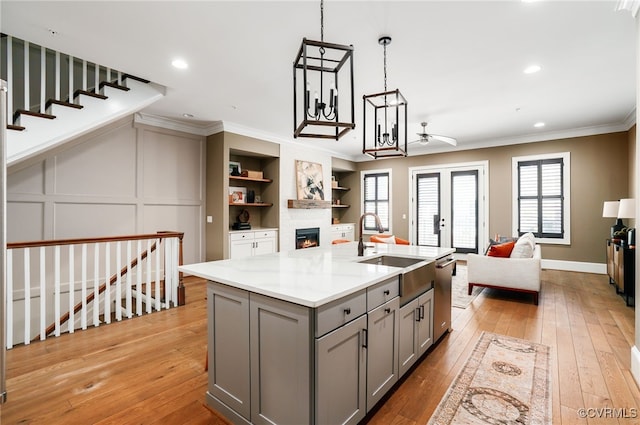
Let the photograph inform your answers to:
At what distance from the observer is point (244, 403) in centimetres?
175

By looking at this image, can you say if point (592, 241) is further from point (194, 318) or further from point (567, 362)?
point (194, 318)

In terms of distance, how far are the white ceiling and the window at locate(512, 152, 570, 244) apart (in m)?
1.55

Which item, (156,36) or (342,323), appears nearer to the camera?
(342,323)

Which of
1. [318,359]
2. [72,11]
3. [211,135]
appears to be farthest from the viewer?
[211,135]

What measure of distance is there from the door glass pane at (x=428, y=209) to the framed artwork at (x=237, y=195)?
4.38 metres

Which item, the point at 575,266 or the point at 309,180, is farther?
the point at 309,180

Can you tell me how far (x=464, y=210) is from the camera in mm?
7184

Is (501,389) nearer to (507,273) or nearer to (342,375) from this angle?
(342,375)

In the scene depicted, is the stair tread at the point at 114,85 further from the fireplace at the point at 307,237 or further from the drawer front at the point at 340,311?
the fireplace at the point at 307,237

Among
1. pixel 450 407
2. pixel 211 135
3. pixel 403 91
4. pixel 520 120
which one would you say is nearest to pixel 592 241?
pixel 520 120

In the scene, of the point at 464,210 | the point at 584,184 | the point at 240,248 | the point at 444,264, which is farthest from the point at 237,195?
the point at 584,184

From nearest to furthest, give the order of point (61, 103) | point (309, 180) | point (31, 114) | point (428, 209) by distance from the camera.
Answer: point (31, 114), point (61, 103), point (309, 180), point (428, 209)

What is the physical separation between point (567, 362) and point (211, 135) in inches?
232

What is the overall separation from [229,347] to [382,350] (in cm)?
96
